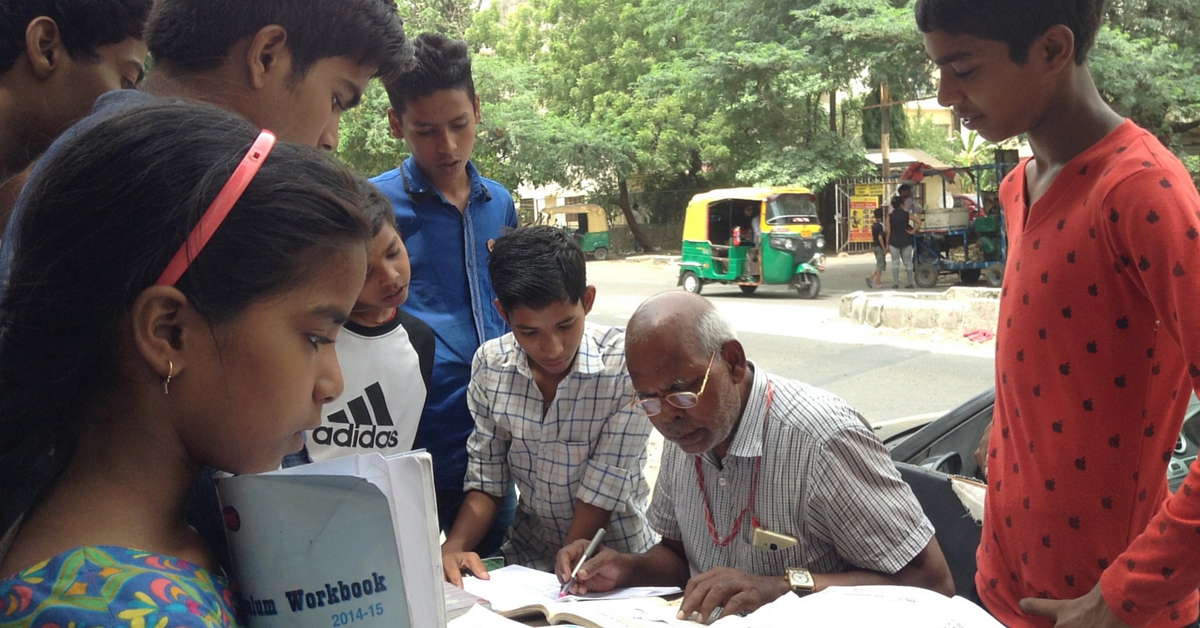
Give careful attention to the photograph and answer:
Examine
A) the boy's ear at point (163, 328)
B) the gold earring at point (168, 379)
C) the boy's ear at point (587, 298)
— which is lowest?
the boy's ear at point (587, 298)

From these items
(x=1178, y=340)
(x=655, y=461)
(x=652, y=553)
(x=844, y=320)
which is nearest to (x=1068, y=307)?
(x=1178, y=340)

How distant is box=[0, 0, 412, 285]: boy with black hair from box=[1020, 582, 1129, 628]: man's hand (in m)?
1.37

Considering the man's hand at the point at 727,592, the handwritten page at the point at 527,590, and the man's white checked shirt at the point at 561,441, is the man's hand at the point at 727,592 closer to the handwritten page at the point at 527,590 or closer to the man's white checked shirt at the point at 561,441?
the handwritten page at the point at 527,590

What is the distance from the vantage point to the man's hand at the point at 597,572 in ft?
6.61

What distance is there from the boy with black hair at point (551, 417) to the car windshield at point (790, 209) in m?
12.4

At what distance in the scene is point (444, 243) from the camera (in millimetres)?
2535

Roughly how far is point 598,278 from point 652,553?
17.1 m

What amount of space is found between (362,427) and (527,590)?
0.53 m

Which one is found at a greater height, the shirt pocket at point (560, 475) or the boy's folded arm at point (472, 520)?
the shirt pocket at point (560, 475)

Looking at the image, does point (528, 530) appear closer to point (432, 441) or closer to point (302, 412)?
point (432, 441)

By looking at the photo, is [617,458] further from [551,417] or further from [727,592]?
[727,592]

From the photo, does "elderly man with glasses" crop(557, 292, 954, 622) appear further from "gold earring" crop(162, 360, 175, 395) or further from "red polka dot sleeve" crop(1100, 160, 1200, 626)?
"gold earring" crop(162, 360, 175, 395)

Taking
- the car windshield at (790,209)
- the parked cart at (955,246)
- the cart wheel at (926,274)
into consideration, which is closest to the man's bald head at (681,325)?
the parked cart at (955,246)

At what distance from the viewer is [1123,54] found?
1155 cm
